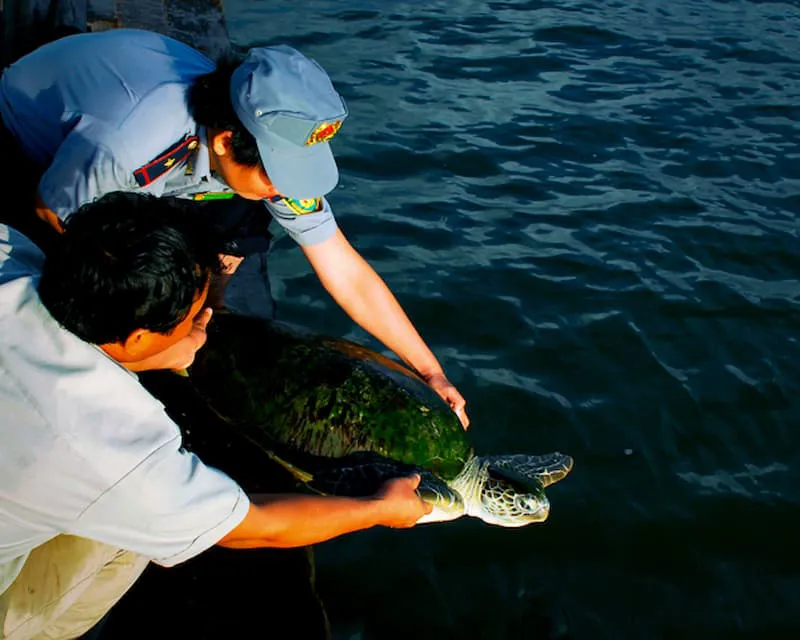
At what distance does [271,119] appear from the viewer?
271 cm

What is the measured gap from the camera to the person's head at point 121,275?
1797mm

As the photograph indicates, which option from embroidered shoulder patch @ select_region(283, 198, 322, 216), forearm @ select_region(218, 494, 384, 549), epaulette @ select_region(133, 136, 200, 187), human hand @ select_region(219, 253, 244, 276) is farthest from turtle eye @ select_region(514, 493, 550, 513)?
epaulette @ select_region(133, 136, 200, 187)

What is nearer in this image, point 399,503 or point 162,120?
point 399,503

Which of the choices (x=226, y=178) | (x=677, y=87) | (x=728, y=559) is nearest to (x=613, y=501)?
(x=728, y=559)

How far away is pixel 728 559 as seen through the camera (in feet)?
11.9

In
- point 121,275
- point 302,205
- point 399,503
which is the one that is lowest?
point 399,503

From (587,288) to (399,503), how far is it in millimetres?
2954

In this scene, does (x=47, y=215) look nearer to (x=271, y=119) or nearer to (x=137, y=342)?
(x=271, y=119)

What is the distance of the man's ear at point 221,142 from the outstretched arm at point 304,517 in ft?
4.14

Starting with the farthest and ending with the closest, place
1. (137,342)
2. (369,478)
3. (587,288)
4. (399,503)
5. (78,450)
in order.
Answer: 1. (587,288)
2. (369,478)
3. (399,503)
4. (137,342)
5. (78,450)

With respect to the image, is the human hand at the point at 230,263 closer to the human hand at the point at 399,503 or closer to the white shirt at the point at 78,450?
the human hand at the point at 399,503

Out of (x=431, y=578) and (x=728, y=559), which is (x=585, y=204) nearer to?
(x=728, y=559)

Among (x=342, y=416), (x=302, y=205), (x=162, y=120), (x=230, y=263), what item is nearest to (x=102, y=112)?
(x=162, y=120)

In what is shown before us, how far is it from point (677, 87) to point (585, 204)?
107 inches
